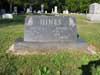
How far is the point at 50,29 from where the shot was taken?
36.6ft

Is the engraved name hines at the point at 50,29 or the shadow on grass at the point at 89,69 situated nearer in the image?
the shadow on grass at the point at 89,69

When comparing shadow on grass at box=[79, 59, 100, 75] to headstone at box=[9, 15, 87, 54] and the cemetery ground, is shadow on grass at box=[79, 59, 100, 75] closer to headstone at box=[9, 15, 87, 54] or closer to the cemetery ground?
the cemetery ground

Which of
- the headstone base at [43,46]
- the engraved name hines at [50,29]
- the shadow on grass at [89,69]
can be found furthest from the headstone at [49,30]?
the shadow on grass at [89,69]

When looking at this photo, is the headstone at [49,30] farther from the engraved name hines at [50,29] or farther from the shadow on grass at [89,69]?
the shadow on grass at [89,69]

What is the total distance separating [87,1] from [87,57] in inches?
2051

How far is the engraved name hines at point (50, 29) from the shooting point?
11.1 m

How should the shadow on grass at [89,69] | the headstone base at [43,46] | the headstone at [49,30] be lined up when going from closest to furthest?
the shadow on grass at [89,69]
the headstone base at [43,46]
the headstone at [49,30]

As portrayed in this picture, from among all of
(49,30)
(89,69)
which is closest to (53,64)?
(89,69)

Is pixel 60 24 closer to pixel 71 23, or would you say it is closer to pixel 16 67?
pixel 71 23

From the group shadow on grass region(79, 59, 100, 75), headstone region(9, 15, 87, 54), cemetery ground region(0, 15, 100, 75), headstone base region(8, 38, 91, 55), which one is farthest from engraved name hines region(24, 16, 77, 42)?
shadow on grass region(79, 59, 100, 75)

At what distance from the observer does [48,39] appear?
11.1m

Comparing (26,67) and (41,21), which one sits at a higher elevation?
(41,21)

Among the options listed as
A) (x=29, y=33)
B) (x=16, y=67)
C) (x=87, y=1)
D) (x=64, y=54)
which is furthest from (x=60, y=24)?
(x=87, y=1)

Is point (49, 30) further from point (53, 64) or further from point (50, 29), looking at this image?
point (53, 64)
